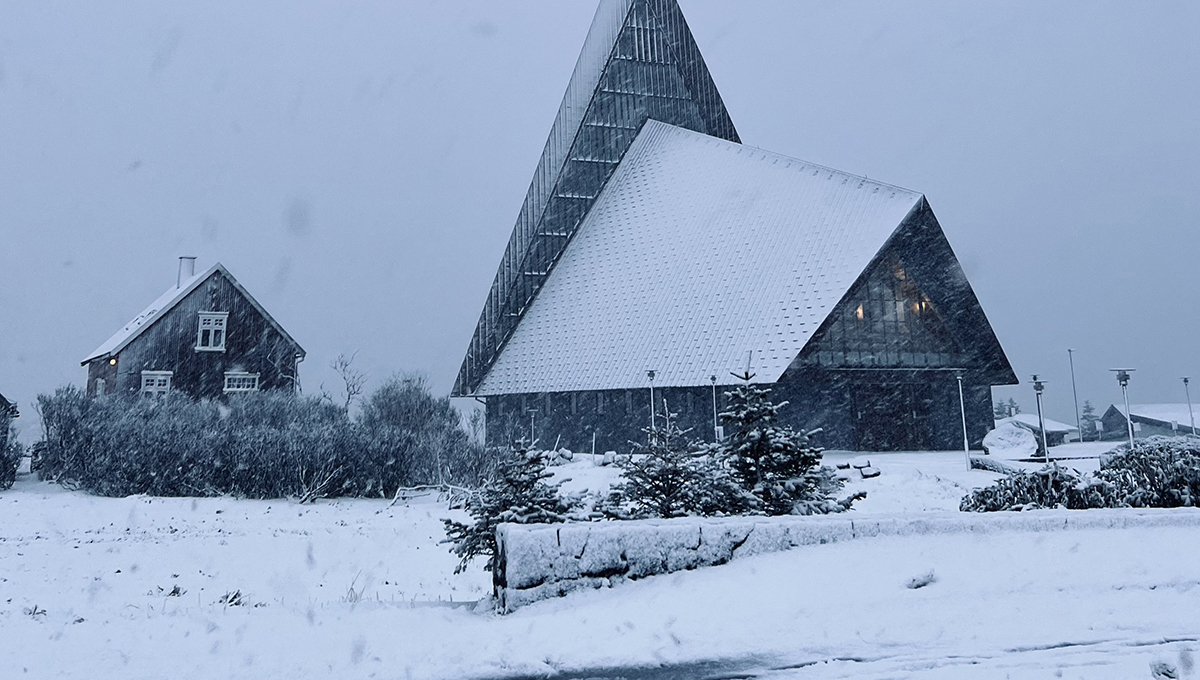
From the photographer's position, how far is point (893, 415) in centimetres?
2962

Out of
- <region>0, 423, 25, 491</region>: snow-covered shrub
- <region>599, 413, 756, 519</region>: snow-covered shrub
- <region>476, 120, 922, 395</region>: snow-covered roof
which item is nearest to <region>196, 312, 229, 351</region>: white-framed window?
<region>476, 120, 922, 395</region>: snow-covered roof

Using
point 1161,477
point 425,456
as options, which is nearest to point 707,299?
point 425,456

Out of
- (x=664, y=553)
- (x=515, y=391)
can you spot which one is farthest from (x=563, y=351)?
(x=664, y=553)

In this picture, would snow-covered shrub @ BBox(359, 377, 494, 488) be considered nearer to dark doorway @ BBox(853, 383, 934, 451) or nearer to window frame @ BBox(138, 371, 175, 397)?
window frame @ BBox(138, 371, 175, 397)

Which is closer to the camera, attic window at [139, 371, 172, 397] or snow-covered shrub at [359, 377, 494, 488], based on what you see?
snow-covered shrub at [359, 377, 494, 488]

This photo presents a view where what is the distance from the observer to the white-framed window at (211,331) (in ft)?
103

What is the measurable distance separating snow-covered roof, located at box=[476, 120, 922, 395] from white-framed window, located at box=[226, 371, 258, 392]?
361 inches

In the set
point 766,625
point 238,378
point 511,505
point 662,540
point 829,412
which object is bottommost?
point 766,625

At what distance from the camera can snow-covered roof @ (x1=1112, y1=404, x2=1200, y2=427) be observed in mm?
51375

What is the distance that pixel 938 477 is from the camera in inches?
683

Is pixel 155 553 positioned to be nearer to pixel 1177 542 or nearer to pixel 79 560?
pixel 79 560

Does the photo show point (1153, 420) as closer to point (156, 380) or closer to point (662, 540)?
point (156, 380)

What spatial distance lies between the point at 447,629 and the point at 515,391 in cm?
2469

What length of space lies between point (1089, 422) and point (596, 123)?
77165 mm
